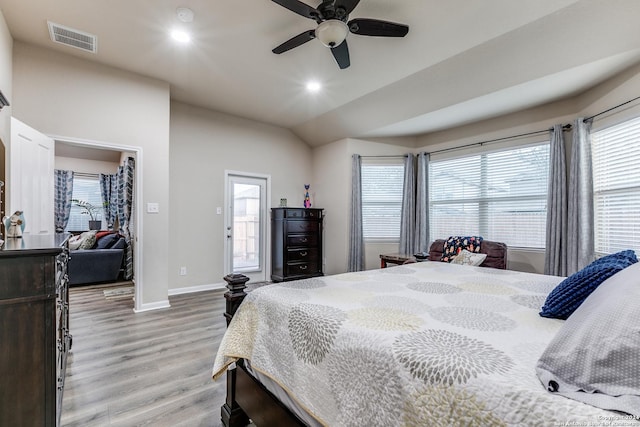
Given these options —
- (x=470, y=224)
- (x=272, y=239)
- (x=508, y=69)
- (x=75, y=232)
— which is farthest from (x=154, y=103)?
(x=75, y=232)

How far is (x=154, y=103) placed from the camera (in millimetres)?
3596

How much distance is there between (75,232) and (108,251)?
2.98m

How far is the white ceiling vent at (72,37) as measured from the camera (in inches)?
107

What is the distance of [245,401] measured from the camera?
1503 millimetres

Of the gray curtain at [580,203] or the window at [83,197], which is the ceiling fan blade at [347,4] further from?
the window at [83,197]

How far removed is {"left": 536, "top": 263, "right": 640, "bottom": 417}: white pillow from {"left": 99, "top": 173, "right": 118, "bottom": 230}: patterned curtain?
27.1 feet

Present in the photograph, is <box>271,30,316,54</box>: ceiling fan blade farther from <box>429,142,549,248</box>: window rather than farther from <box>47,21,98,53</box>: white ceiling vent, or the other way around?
<box>429,142,549,248</box>: window

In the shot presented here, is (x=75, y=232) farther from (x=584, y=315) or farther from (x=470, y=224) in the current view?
(x=584, y=315)

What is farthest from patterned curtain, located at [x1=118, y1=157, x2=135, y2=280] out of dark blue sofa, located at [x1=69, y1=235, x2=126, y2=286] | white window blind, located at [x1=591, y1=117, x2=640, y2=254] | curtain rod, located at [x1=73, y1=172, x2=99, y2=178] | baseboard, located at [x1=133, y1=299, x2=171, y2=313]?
white window blind, located at [x1=591, y1=117, x2=640, y2=254]

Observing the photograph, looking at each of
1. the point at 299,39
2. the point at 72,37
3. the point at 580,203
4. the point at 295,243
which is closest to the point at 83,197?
the point at 72,37

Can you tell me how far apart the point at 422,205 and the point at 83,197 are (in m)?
7.65

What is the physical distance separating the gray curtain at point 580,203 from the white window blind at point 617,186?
0.05 metres

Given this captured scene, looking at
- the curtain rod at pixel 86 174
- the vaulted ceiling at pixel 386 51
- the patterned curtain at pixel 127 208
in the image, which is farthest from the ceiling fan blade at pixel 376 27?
the curtain rod at pixel 86 174

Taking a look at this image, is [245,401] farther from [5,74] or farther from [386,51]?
[5,74]
